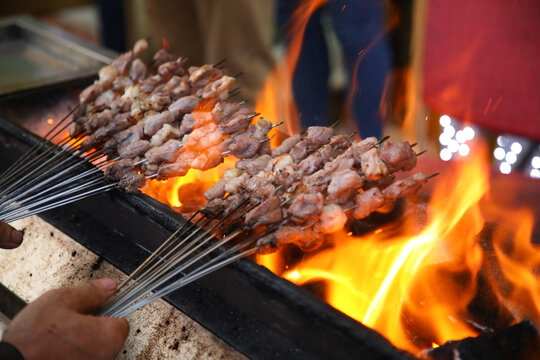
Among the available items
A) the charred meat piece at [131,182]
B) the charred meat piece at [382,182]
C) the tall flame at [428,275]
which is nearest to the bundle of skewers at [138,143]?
the charred meat piece at [131,182]

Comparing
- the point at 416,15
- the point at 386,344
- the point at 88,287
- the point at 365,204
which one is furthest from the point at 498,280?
the point at 416,15

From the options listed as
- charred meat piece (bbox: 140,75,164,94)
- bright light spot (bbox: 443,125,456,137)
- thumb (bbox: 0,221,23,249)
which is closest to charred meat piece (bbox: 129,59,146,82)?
charred meat piece (bbox: 140,75,164,94)

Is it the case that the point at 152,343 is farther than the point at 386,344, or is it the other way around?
the point at 152,343

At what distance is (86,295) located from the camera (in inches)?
73.9

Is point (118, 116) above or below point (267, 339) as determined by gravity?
above

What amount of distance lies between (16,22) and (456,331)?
5.13m

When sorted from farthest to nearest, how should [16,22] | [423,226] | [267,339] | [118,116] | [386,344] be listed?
[16,22]
[118,116]
[423,226]
[267,339]
[386,344]

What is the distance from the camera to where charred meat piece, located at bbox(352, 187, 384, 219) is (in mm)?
2277

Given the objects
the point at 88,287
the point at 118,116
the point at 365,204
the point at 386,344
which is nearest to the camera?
the point at 386,344

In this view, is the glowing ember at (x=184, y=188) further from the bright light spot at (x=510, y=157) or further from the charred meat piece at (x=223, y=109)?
the bright light spot at (x=510, y=157)

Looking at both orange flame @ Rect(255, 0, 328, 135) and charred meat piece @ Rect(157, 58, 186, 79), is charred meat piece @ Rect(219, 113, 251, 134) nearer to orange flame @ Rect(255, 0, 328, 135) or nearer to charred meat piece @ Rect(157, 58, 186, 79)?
charred meat piece @ Rect(157, 58, 186, 79)

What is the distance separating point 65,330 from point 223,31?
251 inches

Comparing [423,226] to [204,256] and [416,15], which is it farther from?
[416,15]

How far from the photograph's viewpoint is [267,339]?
2.10 metres
